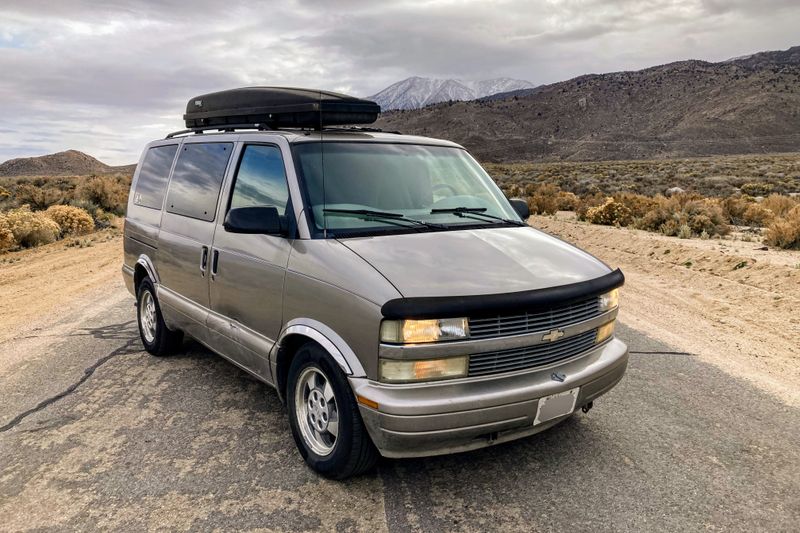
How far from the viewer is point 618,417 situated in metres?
4.39

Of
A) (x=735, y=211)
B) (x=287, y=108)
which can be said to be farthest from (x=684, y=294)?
(x=735, y=211)

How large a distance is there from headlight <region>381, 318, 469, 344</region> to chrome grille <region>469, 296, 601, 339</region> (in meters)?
0.11

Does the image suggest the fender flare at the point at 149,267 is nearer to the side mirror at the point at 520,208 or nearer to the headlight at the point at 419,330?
the side mirror at the point at 520,208

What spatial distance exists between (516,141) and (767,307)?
88.1m

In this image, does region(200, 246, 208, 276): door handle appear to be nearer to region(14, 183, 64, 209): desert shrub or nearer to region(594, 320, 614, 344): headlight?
region(594, 320, 614, 344): headlight

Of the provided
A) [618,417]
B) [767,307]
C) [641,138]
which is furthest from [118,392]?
[641,138]

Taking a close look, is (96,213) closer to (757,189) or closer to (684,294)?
(684,294)

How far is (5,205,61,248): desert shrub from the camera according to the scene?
610 inches

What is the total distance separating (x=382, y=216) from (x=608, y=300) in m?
1.48

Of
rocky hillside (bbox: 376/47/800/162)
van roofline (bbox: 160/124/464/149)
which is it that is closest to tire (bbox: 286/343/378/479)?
van roofline (bbox: 160/124/464/149)

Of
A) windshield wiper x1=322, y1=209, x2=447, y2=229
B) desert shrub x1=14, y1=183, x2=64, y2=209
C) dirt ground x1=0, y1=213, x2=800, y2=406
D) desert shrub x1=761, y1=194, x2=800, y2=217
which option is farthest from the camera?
desert shrub x1=14, y1=183, x2=64, y2=209

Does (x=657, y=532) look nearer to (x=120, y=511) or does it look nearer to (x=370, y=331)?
(x=370, y=331)

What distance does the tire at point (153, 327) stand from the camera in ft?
18.5

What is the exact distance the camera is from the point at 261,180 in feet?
13.8
